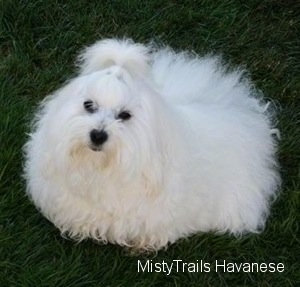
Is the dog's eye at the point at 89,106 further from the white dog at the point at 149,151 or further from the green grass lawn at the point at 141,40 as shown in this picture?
the green grass lawn at the point at 141,40

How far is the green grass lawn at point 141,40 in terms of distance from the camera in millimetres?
3283

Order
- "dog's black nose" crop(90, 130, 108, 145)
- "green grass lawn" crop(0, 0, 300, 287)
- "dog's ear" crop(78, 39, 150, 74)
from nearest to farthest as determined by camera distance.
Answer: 1. "dog's black nose" crop(90, 130, 108, 145)
2. "dog's ear" crop(78, 39, 150, 74)
3. "green grass lawn" crop(0, 0, 300, 287)

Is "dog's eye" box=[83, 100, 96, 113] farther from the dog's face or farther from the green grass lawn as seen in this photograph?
the green grass lawn

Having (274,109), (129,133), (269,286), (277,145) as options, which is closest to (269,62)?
(274,109)

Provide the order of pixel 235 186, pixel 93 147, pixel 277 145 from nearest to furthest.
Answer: pixel 93 147, pixel 235 186, pixel 277 145

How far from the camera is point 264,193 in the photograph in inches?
139

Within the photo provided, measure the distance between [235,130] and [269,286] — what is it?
2.25ft

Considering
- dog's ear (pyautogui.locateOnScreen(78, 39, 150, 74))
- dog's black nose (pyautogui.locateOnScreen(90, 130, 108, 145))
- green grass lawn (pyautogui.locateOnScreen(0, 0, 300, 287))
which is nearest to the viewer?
dog's black nose (pyautogui.locateOnScreen(90, 130, 108, 145))

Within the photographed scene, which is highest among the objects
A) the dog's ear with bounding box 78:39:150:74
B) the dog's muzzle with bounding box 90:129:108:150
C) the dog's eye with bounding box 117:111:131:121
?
the dog's ear with bounding box 78:39:150:74

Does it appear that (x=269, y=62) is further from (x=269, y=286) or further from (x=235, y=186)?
(x=269, y=286)

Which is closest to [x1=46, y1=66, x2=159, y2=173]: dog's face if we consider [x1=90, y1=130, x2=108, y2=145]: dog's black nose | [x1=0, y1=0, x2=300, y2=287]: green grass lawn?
[x1=90, y1=130, x2=108, y2=145]: dog's black nose

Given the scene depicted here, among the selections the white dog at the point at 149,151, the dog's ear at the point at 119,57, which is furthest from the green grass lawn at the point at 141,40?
the dog's ear at the point at 119,57

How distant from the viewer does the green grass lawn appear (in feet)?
10.8

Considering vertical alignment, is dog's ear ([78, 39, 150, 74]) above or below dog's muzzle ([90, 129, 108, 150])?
above
